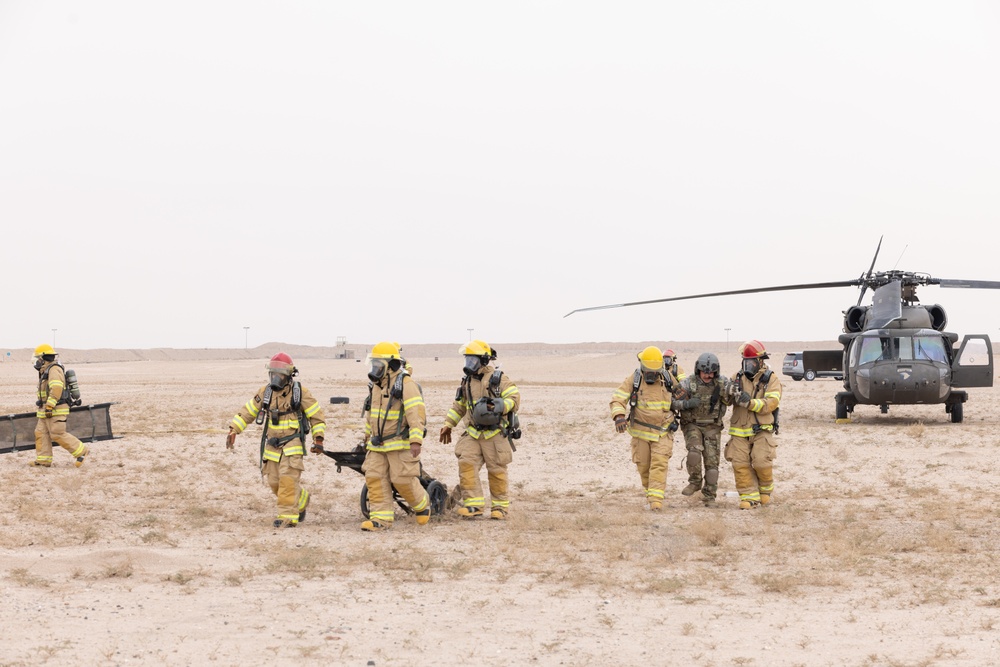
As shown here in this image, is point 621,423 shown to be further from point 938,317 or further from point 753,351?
point 938,317

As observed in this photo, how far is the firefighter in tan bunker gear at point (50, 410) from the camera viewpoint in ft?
48.5

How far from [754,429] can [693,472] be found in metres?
1.04

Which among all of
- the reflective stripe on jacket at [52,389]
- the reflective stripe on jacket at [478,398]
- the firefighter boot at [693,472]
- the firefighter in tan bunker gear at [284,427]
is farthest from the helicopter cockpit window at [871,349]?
the reflective stripe on jacket at [52,389]

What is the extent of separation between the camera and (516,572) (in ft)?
27.5

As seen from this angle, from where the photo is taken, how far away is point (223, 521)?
11102 mm

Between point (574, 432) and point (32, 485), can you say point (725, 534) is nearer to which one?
point (32, 485)

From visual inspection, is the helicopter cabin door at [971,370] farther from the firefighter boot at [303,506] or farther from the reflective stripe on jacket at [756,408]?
the firefighter boot at [303,506]

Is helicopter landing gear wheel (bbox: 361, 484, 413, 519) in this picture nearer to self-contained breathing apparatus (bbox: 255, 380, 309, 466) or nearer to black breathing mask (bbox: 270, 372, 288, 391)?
self-contained breathing apparatus (bbox: 255, 380, 309, 466)

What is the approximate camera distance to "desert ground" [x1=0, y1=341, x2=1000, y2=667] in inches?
245

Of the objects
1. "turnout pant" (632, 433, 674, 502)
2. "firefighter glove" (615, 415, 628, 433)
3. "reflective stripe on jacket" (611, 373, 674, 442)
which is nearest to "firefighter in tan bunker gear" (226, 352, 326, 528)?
"firefighter glove" (615, 415, 628, 433)

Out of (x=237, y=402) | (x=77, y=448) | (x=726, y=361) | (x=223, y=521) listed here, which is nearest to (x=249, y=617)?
(x=223, y=521)

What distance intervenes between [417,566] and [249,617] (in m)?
1.99

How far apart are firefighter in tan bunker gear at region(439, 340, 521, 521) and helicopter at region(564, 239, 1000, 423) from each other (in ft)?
30.9

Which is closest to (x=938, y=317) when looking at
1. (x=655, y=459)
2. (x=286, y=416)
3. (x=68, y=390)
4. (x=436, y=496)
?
(x=655, y=459)
